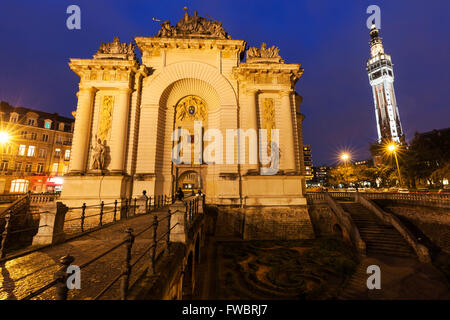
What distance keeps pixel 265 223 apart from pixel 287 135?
24.1 ft

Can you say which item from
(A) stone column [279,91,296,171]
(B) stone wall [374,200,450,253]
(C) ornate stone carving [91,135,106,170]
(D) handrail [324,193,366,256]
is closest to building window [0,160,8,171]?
(C) ornate stone carving [91,135,106,170]

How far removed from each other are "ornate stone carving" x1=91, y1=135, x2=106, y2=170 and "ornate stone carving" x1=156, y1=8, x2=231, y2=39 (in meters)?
11.5

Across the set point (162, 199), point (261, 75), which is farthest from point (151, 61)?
point (162, 199)

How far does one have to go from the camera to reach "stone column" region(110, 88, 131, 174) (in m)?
15.5

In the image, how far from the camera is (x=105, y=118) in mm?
16484

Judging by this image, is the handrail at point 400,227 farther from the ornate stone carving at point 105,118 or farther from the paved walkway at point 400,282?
the ornate stone carving at point 105,118

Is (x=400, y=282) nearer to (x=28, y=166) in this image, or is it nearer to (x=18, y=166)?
(x=28, y=166)

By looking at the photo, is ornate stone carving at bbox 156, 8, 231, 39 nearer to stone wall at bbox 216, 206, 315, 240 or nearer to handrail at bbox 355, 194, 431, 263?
stone wall at bbox 216, 206, 315, 240

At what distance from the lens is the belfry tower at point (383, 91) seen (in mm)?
88688

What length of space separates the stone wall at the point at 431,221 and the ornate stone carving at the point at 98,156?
79.0 ft

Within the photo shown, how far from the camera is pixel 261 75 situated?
1708cm

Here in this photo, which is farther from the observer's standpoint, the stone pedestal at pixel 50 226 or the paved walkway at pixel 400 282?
the paved walkway at pixel 400 282

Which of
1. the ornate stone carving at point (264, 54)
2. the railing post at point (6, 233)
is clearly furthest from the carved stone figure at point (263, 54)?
the railing post at point (6, 233)
